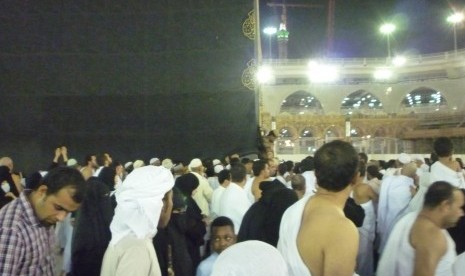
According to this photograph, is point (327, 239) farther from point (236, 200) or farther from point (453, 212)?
point (236, 200)

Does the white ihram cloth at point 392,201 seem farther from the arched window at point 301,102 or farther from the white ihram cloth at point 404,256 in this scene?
the arched window at point 301,102

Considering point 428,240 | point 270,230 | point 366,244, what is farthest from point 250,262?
point 366,244

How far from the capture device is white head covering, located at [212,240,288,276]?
1516 mm

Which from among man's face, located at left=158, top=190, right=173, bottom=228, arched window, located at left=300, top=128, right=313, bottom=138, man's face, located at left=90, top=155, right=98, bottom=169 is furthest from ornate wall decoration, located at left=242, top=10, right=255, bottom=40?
arched window, located at left=300, top=128, right=313, bottom=138

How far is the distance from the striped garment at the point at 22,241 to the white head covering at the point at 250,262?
34.5 inches

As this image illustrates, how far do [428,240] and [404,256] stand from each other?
0.51 ft

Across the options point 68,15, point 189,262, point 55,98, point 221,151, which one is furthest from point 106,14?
point 189,262

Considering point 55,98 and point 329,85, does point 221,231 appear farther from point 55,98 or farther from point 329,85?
point 329,85

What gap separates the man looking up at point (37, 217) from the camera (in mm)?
2004

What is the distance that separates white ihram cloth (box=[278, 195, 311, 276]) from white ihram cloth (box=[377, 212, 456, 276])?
27.6 inches

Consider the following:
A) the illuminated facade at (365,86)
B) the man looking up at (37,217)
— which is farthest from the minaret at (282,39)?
the man looking up at (37,217)

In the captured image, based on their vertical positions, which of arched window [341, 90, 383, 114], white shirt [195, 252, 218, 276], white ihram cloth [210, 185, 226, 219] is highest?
arched window [341, 90, 383, 114]

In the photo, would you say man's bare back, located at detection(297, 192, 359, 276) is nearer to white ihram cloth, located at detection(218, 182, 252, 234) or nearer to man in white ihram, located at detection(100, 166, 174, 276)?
man in white ihram, located at detection(100, 166, 174, 276)

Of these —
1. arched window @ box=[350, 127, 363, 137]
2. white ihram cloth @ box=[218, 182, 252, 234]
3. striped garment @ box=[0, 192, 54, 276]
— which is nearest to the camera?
striped garment @ box=[0, 192, 54, 276]
